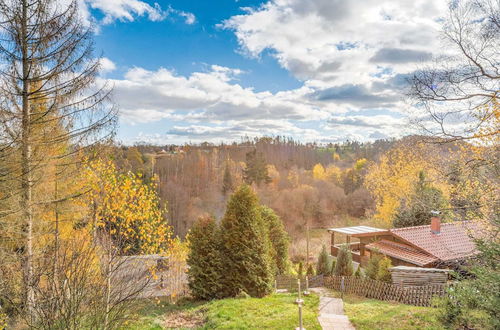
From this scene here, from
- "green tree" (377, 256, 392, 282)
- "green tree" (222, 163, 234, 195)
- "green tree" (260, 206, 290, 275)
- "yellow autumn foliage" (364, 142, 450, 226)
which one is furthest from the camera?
"green tree" (222, 163, 234, 195)

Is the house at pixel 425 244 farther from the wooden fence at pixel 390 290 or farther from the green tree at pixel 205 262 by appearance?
the green tree at pixel 205 262

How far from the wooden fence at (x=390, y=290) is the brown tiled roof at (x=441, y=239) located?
13.9ft

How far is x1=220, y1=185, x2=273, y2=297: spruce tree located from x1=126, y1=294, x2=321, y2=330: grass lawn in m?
0.82

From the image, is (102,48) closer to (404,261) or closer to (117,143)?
(117,143)

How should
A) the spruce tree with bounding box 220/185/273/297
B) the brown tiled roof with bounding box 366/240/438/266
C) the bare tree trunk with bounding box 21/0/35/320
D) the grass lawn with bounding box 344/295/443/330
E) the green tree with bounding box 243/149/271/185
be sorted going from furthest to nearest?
1. the green tree with bounding box 243/149/271/185
2. the brown tiled roof with bounding box 366/240/438/266
3. the spruce tree with bounding box 220/185/273/297
4. the bare tree trunk with bounding box 21/0/35/320
5. the grass lawn with bounding box 344/295/443/330

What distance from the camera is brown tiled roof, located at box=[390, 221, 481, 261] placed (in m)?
15.1

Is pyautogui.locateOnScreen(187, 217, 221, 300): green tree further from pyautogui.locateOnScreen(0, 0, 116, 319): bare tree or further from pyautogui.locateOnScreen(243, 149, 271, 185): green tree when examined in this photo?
pyautogui.locateOnScreen(243, 149, 271, 185): green tree

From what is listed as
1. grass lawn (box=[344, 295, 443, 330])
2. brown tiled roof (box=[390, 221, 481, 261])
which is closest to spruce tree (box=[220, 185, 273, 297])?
grass lawn (box=[344, 295, 443, 330])

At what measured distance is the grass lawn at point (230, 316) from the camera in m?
7.45

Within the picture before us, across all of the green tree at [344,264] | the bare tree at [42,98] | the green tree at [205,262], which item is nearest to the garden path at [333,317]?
the green tree at [205,262]

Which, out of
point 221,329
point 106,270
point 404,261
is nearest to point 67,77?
point 106,270

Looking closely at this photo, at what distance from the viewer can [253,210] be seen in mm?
11000

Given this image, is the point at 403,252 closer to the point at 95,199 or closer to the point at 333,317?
the point at 333,317

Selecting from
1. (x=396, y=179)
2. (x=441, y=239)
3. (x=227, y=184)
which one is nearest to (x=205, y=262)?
(x=441, y=239)
